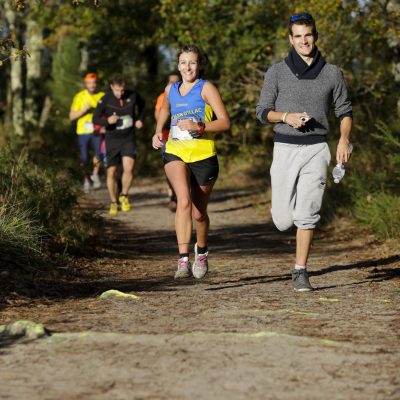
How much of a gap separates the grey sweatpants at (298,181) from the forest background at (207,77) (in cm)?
216

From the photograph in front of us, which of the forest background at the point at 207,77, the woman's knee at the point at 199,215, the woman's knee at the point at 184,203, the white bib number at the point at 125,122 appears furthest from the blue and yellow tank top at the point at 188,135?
the white bib number at the point at 125,122

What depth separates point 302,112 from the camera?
8.21m

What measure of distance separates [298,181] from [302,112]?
52 cm

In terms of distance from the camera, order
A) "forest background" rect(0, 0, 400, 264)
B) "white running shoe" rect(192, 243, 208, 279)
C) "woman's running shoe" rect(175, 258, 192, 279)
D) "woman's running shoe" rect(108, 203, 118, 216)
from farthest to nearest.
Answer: "woman's running shoe" rect(108, 203, 118, 216) < "forest background" rect(0, 0, 400, 264) < "white running shoe" rect(192, 243, 208, 279) < "woman's running shoe" rect(175, 258, 192, 279)

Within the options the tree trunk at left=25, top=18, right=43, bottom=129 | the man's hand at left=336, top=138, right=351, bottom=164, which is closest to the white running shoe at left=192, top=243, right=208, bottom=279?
the man's hand at left=336, top=138, right=351, bottom=164

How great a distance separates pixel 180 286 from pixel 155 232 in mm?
5350

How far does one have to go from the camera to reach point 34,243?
948 centimetres

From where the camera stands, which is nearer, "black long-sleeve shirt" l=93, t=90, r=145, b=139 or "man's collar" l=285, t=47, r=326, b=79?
"man's collar" l=285, t=47, r=326, b=79

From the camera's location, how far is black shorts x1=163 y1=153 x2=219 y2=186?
9.03m

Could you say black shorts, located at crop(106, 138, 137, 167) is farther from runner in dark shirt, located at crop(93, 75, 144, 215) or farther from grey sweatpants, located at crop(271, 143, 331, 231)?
grey sweatpants, located at crop(271, 143, 331, 231)

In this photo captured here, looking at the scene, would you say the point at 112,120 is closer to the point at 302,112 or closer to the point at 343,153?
the point at 302,112

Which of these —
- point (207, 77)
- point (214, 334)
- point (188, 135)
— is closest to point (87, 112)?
point (207, 77)

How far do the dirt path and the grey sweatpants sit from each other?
57 cm

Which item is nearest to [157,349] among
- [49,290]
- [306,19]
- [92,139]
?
[49,290]
